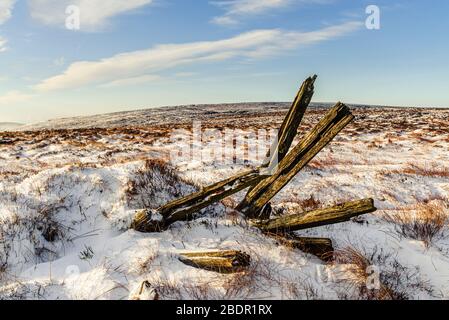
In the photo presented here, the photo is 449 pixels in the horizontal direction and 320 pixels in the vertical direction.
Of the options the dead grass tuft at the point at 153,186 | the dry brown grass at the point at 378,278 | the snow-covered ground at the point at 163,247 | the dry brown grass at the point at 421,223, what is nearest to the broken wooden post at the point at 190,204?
the snow-covered ground at the point at 163,247

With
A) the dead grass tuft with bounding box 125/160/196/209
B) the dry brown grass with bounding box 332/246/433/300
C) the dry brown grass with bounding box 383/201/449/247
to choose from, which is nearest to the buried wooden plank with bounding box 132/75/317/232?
the dead grass tuft with bounding box 125/160/196/209

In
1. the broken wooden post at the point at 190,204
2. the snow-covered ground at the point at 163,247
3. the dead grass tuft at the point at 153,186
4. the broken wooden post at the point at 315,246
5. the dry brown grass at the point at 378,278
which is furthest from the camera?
the dead grass tuft at the point at 153,186

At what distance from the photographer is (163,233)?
4762mm

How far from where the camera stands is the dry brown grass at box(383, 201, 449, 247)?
469 centimetres

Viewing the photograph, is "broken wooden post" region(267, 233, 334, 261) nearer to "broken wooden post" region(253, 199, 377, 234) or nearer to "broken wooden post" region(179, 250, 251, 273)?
→ "broken wooden post" region(253, 199, 377, 234)

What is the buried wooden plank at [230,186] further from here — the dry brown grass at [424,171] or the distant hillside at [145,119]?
the distant hillside at [145,119]

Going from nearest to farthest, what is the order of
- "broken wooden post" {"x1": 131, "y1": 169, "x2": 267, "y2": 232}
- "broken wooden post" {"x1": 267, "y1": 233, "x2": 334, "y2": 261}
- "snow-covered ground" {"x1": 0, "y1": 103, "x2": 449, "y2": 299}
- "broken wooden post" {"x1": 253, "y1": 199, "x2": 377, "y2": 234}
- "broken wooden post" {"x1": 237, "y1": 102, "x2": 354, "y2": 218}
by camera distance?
"snow-covered ground" {"x1": 0, "y1": 103, "x2": 449, "y2": 299} → "broken wooden post" {"x1": 253, "y1": 199, "x2": 377, "y2": 234} → "broken wooden post" {"x1": 267, "y1": 233, "x2": 334, "y2": 261} → "broken wooden post" {"x1": 237, "y1": 102, "x2": 354, "y2": 218} → "broken wooden post" {"x1": 131, "y1": 169, "x2": 267, "y2": 232}

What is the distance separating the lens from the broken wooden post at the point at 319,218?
3.88 m

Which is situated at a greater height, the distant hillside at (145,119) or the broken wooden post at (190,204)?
the distant hillside at (145,119)

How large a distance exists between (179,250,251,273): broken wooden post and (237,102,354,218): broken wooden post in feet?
4.33

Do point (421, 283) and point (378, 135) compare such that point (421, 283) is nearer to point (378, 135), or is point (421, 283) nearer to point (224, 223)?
point (224, 223)

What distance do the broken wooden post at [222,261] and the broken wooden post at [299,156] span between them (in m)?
1.32
